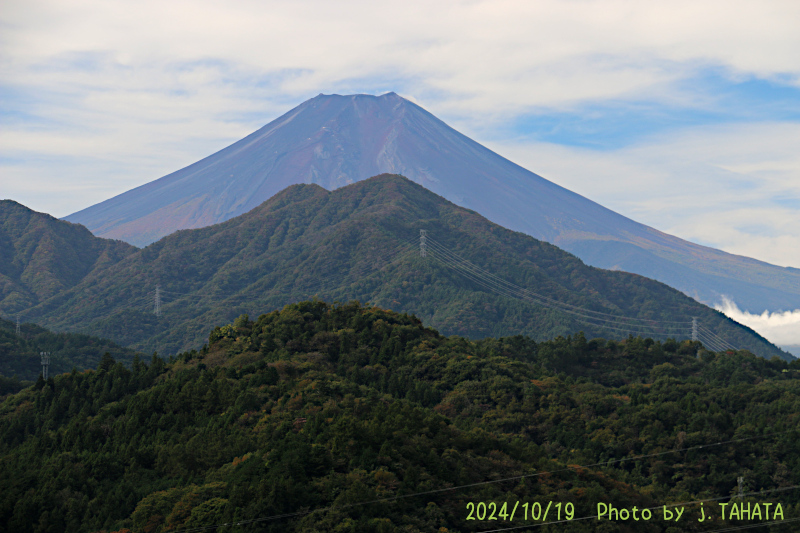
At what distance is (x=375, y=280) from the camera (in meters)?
126

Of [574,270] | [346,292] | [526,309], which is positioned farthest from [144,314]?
[574,270]

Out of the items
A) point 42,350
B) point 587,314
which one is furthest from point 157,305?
point 587,314

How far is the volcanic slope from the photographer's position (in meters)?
117

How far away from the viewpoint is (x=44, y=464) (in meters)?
36.3

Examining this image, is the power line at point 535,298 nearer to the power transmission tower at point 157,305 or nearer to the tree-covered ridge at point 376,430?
the power transmission tower at point 157,305

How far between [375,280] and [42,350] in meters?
53.4

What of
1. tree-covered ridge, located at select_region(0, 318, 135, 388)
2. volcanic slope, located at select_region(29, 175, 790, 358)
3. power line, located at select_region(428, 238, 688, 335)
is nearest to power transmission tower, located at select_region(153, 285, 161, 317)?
volcanic slope, located at select_region(29, 175, 790, 358)

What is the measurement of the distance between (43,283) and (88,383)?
101 m

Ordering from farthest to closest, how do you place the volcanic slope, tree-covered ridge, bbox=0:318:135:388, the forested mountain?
the forested mountain, the volcanic slope, tree-covered ridge, bbox=0:318:135:388

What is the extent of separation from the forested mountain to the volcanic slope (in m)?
4.50

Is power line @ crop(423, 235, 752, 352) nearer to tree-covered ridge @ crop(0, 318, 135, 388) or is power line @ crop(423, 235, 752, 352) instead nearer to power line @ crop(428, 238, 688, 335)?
power line @ crop(428, 238, 688, 335)

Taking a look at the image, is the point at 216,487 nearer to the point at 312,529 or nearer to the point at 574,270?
the point at 312,529

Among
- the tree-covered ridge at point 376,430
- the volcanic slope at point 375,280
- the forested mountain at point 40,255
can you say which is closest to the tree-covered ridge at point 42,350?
the volcanic slope at point 375,280

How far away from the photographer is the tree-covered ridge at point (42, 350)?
248ft
